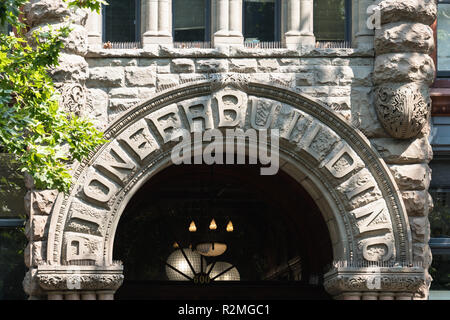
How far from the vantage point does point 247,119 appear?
14773 mm

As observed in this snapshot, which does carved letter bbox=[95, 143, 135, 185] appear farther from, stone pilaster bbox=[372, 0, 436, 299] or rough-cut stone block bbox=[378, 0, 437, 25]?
rough-cut stone block bbox=[378, 0, 437, 25]

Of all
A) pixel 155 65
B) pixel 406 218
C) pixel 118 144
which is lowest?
pixel 406 218

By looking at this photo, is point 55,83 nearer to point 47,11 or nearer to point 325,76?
point 47,11

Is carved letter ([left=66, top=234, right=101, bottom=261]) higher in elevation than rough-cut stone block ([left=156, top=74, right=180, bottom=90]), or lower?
lower

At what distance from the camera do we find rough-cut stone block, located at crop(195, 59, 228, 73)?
14836 millimetres

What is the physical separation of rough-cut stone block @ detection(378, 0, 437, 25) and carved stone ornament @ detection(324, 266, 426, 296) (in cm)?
344

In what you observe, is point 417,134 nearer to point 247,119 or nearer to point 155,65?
point 247,119

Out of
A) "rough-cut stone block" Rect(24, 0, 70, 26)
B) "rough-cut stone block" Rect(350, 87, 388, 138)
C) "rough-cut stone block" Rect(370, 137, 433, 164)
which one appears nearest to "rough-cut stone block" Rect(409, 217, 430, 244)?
"rough-cut stone block" Rect(370, 137, 433, 164)

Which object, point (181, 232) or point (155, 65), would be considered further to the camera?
point (181, 232)

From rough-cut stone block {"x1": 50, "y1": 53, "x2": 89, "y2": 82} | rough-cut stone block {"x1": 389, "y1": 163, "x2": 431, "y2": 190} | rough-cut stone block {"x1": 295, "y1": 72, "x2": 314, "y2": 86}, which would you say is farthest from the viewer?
rough-cut stone block {"x1": 295, "y1": 72, "x2": 314, "y2": 86}

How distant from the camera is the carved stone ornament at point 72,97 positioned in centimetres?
1435
